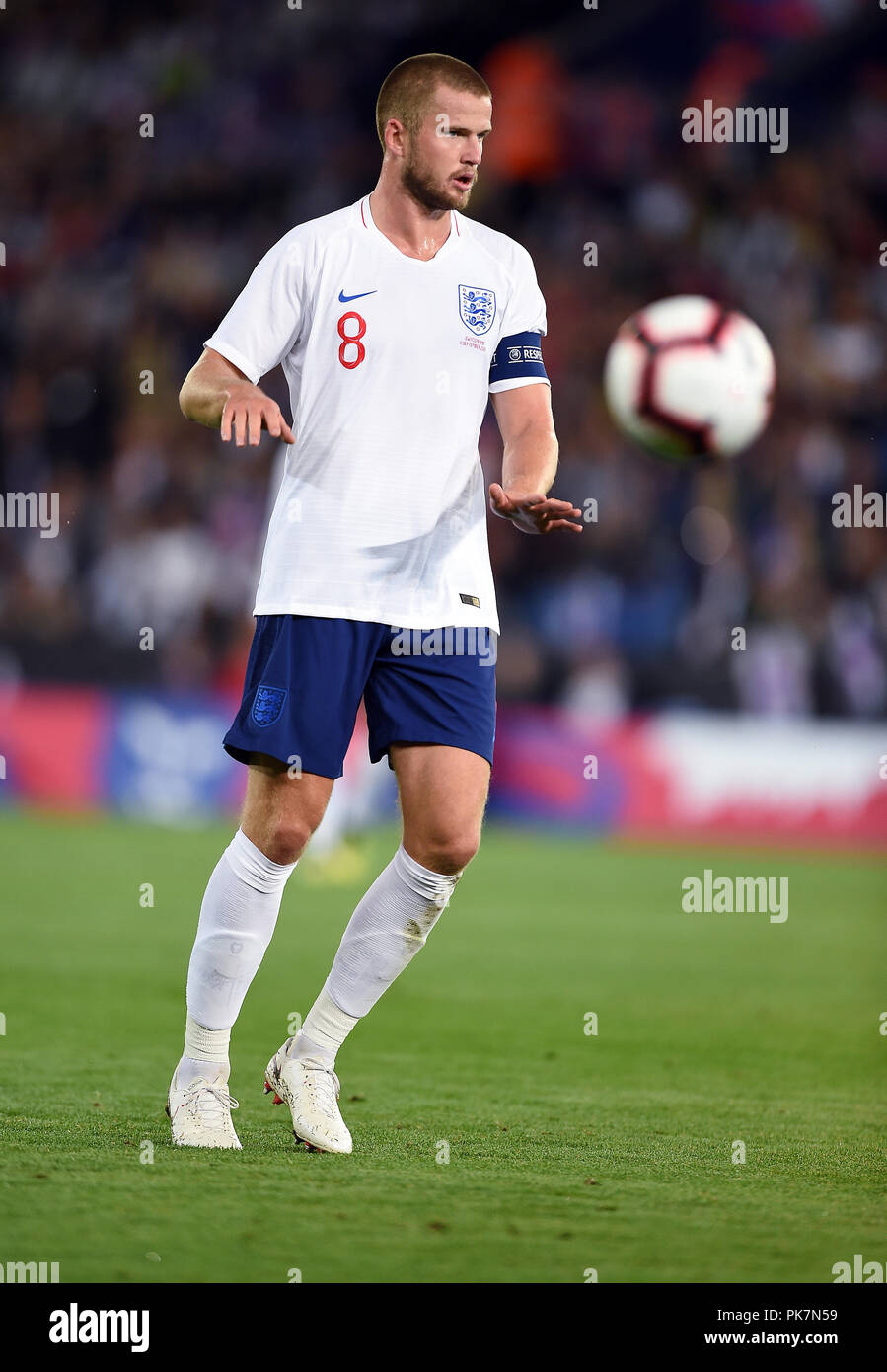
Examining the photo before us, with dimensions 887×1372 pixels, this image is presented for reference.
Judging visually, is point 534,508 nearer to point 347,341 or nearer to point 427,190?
point 347,341

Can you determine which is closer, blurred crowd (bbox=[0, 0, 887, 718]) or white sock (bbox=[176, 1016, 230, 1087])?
white sock (bbox=[176, 1016, 230, 1087])

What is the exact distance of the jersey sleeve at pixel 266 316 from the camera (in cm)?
415

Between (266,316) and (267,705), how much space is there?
3.07 ft

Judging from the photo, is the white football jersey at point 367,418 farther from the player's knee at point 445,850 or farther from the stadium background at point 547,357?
the stadium background at point 547,357

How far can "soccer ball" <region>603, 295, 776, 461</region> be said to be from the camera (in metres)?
5.38

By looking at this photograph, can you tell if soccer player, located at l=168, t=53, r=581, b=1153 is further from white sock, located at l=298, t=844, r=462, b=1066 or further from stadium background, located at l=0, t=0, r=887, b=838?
stadium background, located at l=0, t=0, r=887, b=838

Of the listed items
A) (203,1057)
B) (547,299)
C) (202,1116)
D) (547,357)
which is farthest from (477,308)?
(547,299)

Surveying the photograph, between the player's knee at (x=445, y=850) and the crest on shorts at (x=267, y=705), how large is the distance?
49 cm

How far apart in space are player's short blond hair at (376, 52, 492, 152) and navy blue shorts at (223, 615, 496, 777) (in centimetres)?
125

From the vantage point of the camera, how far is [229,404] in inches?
156

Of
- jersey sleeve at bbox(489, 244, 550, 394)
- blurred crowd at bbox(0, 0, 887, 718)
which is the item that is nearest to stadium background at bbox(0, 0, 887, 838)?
blurred crowd at bbox(0, 0, 887, 718)
